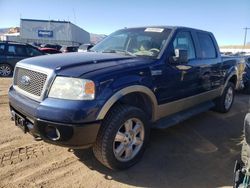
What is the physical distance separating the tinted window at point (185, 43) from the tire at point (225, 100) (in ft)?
6.39

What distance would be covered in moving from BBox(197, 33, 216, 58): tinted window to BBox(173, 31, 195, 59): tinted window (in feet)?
1.36

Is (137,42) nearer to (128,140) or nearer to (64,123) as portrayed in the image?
(128,140)

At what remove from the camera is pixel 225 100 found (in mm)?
6727

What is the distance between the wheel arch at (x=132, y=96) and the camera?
320 cm

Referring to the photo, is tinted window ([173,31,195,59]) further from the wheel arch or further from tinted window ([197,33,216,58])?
the wheel arch

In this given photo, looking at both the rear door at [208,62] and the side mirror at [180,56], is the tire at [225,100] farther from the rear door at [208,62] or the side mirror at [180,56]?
the side mirror at [180,56]

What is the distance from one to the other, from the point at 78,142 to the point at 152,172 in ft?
3.82

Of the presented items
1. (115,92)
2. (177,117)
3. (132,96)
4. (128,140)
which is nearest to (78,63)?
(115,92)

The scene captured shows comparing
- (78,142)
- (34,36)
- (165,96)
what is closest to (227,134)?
(165,96)

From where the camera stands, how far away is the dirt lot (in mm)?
3416

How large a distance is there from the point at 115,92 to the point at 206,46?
315 centimetres

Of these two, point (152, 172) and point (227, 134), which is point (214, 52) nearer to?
point (227, 134)

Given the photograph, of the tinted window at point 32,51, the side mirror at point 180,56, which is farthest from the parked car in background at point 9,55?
the side mirror at point 180,56

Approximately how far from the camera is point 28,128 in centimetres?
335
